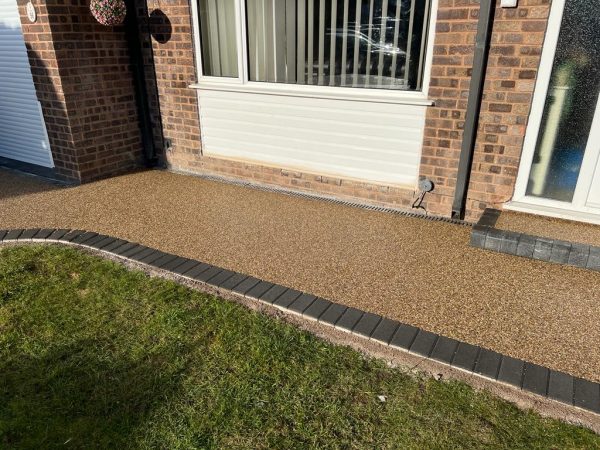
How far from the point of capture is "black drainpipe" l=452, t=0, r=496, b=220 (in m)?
3.90

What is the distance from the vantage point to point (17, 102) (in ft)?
20.6

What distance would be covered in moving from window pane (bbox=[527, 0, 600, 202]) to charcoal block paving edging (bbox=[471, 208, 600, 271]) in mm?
709

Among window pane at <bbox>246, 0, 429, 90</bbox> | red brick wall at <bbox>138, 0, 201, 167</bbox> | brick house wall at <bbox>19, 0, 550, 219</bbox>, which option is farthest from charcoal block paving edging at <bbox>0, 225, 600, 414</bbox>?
window pane at <bbox>246, 0, 429, 90</bbox>

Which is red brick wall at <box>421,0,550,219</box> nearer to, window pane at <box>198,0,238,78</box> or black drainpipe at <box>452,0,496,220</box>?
black drainpipe at <box>452,0,496,220</box>

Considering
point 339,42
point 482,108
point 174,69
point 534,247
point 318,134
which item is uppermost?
point 339,42

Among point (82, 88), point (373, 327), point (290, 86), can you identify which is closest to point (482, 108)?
point (290, 86)

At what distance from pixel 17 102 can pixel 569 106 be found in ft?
21.9

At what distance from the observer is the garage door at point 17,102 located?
5.78m

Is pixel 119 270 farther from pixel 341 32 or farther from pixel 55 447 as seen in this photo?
pixel 341 32

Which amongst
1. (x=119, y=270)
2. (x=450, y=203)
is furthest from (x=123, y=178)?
(x=450, y=203)

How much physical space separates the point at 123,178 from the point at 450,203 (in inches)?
164

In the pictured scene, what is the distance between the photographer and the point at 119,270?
356cm

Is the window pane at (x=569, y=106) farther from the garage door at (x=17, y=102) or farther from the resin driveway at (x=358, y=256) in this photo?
the garage door at (x=17, y=102)

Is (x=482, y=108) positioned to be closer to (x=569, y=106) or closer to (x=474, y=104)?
(x=474, y=104)
